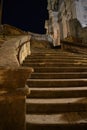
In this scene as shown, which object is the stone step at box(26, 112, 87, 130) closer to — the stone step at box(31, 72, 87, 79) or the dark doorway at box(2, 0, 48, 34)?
the stone step at box(31, 72, 87, 79)

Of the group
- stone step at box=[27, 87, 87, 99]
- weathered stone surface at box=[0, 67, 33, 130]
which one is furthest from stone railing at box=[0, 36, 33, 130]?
stone step at box=[27, 87, 87, 99]

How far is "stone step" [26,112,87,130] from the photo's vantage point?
351 cm

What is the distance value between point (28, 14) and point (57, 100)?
208 ft

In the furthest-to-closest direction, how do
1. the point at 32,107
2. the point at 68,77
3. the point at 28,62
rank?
1. the point at 28,62
2. the point at 68,77
3. the point at 32,107

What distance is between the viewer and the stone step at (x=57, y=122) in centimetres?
351

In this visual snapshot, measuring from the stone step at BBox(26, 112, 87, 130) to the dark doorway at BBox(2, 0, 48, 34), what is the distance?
5656cm

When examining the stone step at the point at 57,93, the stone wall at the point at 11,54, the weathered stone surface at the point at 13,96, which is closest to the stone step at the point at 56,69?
the stone wall at the point at 11,54

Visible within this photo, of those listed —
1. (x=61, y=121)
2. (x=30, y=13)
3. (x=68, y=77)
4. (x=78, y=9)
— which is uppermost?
(x=30, y=13)

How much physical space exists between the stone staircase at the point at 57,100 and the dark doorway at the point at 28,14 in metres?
54.4

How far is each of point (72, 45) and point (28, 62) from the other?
7.20m

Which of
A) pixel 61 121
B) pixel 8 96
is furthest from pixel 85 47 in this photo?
pixel 8 96

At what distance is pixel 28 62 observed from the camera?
728 centimetres

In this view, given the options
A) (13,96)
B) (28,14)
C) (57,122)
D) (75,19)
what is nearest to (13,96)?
(13,96)

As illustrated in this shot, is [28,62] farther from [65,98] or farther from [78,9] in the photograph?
[78,9]
